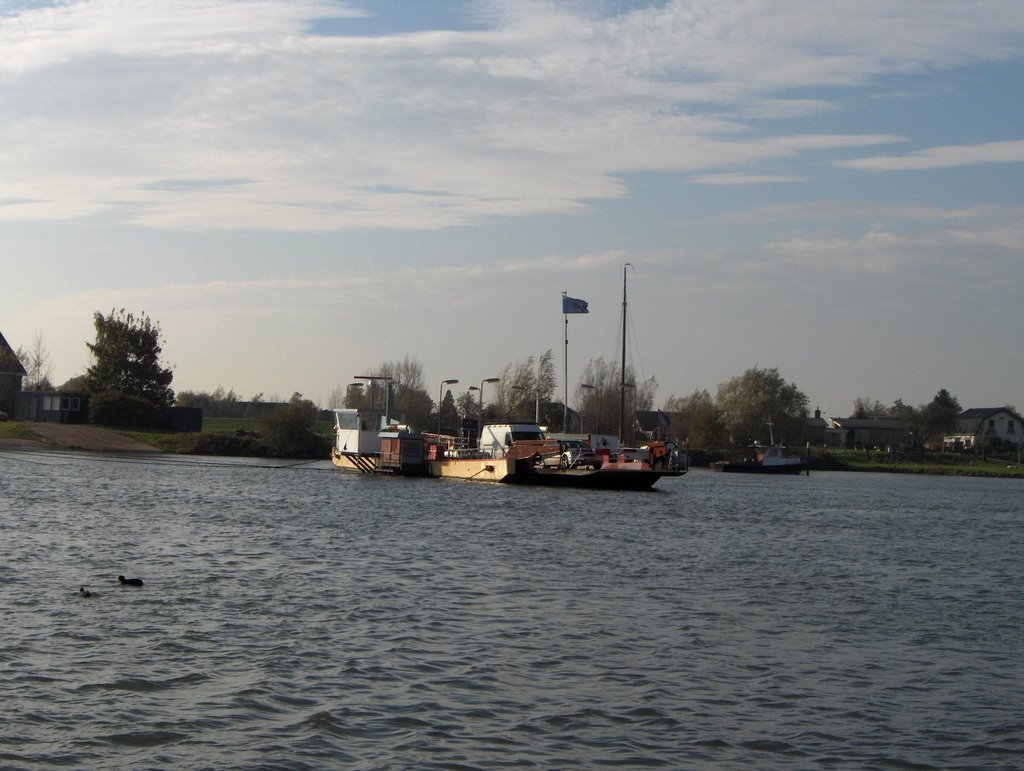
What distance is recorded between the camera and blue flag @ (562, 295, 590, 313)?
73438 mm

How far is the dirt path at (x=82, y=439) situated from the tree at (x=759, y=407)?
6014cm

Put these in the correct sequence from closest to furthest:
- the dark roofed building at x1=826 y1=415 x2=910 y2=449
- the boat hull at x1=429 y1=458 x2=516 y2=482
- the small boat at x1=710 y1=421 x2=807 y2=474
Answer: the boat hull at x1=429 y1=458 x2=516 y2=482
the small boat at x1=710 y1=421 x2=807 y2=474
the dark roofed building at x1=826 y1=415 x2=910 y2=449

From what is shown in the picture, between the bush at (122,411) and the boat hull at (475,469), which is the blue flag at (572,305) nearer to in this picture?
the boat hull at (475,469)

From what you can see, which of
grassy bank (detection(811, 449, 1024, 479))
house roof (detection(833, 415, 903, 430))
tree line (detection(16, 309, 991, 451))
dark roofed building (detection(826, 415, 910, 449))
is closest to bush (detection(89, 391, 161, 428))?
tree line (detection(16, 309, 991, 451))

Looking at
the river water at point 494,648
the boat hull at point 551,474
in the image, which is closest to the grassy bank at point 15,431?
the boat hull at point 551,474

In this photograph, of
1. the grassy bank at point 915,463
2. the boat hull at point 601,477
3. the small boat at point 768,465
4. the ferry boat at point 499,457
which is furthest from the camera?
the grassy bank at point 915,463

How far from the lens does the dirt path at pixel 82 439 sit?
303ft

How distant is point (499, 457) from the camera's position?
6384 cm

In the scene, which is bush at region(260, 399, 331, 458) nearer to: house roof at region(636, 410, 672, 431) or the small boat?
the small boat

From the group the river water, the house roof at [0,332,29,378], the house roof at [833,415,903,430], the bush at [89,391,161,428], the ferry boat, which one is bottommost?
the river water

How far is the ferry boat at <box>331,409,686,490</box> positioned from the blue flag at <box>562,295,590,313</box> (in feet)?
28.0

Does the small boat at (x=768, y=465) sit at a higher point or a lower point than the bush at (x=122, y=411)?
lower

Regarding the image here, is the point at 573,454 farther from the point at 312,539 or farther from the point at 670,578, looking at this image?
the point at 670,578

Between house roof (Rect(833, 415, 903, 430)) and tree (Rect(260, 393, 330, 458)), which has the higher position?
house roof (Rect(833, 415, 903, 430))
